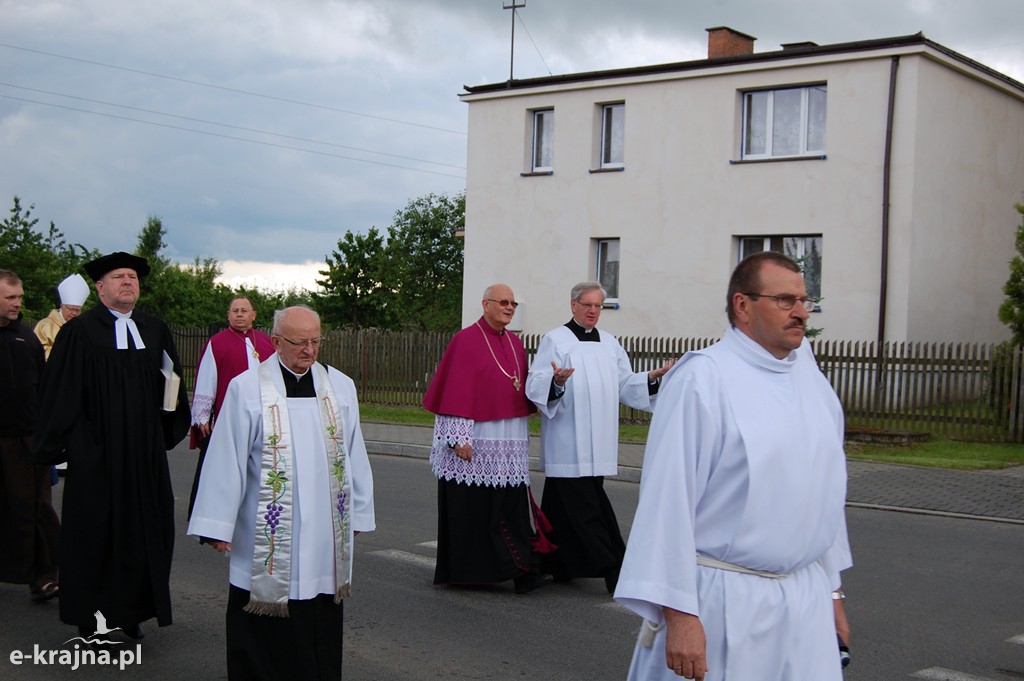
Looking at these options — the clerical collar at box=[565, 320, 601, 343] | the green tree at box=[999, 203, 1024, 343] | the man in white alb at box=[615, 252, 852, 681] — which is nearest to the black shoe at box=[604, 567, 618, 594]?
the clerical collar at box=[565, 320, 601, 343]

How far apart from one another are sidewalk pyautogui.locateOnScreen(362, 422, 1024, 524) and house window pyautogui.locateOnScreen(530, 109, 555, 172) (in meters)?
12.3

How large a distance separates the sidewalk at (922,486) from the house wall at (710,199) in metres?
8.46

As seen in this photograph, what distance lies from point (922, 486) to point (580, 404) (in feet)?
22.7

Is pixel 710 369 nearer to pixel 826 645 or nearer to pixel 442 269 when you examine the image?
pixel 826 645

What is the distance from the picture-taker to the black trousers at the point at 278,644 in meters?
5.22

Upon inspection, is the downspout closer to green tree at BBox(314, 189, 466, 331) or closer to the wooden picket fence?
the wooden picket fence

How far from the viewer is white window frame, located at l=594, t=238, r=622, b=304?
A: 27.1m

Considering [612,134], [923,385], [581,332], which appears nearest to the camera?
[581,332]

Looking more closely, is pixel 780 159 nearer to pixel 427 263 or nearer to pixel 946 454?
pixel 946 454

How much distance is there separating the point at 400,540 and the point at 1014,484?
8.03 meters

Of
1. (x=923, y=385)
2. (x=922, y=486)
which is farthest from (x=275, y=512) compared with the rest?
(x=923, y=385)

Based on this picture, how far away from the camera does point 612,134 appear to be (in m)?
27.3

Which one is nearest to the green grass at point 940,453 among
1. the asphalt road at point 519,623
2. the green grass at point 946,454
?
the green grass at point 946,454

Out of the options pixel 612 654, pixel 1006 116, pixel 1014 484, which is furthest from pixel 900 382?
pixel 612 654
